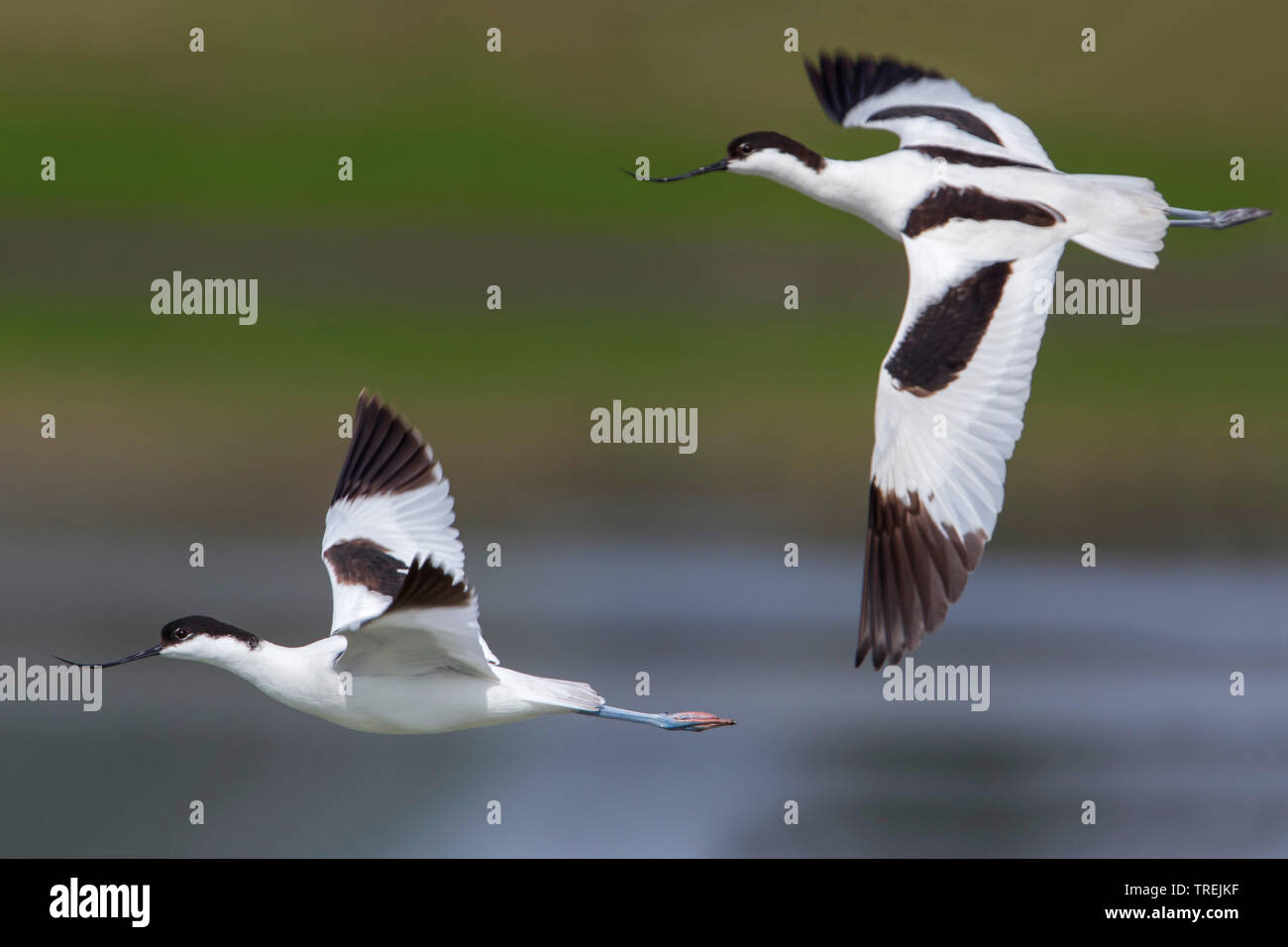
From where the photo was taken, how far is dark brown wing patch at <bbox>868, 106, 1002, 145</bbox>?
6309mm

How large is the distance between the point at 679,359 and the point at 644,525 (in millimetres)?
2590

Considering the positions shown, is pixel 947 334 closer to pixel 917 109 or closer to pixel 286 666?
pixel 917 109

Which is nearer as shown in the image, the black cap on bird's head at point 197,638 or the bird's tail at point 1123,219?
the black cap on bird's head at point 197,638

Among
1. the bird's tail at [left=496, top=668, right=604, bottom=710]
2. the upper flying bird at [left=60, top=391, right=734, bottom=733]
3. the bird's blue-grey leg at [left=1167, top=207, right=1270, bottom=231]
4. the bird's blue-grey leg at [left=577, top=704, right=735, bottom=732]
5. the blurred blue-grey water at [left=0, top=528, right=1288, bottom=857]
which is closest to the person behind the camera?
the upper flying bird at [left=60, top=391, right=734, bottom=733]

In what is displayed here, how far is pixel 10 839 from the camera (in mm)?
8633

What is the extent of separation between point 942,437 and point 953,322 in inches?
15.0

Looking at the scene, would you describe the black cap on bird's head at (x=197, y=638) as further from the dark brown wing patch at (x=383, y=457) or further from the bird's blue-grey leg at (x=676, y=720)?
the bird's blue-grey leg at (x=676, y=720)

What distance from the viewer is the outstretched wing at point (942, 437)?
16.4ft

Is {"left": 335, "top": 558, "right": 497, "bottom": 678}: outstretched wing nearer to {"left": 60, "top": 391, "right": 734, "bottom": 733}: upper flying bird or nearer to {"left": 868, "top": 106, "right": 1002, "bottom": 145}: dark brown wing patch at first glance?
{"left": 60, "top": 391, "right": 734, "bottom": 733}: upper flying bird

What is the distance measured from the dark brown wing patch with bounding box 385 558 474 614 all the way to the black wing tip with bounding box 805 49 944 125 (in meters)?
3.27

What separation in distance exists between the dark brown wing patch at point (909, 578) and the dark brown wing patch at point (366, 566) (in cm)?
143

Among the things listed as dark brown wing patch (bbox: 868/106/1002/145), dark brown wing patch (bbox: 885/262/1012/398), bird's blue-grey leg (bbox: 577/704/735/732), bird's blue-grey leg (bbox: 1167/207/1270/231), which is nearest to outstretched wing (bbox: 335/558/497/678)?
bird's blue-grey leg (bbox: 577/704/735/732)

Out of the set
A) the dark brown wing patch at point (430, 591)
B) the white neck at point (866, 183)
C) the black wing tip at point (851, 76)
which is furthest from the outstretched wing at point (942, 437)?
the black wing tip at point (851, 76)

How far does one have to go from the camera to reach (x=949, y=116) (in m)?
6.45
